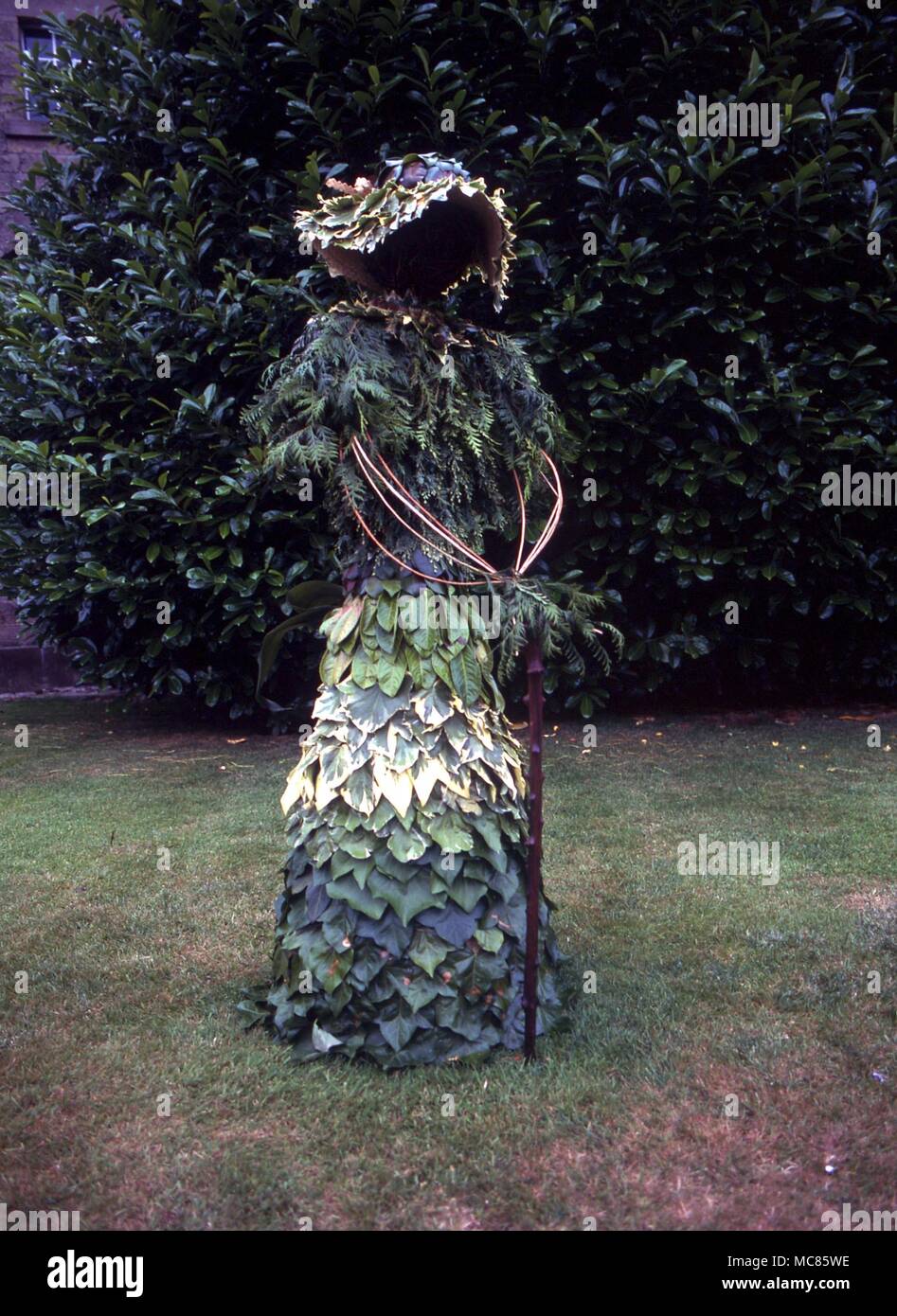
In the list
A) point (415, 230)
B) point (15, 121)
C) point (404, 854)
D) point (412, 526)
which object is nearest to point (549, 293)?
point (415, 230)

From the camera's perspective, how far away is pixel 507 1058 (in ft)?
11.1

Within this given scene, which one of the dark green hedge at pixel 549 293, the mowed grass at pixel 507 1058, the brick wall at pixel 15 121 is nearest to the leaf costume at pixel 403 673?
the mowed grass at pixel 507 1058

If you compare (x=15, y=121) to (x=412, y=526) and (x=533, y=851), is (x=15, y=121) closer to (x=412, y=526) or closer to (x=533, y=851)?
(x=412, y=526)

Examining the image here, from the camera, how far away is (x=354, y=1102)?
3188mm

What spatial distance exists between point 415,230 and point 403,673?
1401mm

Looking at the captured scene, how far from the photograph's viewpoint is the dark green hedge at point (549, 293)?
7.32m

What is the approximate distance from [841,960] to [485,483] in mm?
2384

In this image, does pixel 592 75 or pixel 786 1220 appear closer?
pixel 786 1220

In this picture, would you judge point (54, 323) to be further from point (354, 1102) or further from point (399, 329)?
point (354, 1102)

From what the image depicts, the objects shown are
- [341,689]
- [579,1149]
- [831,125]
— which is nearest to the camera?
[579,1149]

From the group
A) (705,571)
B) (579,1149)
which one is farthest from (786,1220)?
(705,571)

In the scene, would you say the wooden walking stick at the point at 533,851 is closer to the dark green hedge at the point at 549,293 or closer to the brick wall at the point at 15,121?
the dark green hedge at the point at 549,293

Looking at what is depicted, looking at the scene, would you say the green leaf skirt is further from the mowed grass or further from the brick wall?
the brick wall

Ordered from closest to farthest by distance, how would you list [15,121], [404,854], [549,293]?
[404,854], [549,293], [15,121]
